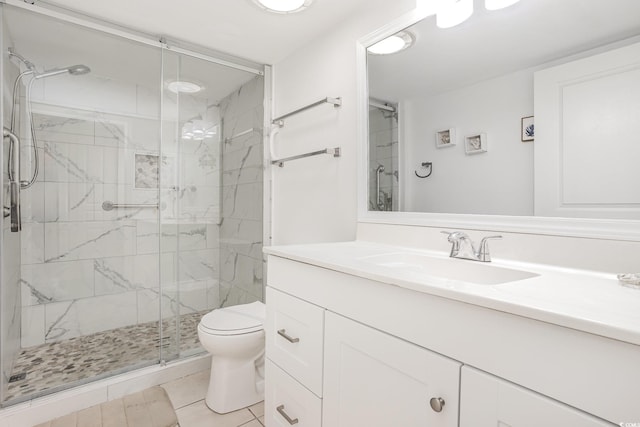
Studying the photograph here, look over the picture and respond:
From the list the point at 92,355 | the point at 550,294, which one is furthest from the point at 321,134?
the point at 92,355

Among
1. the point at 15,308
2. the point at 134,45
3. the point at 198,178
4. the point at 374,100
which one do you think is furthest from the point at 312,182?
the point at 15,308

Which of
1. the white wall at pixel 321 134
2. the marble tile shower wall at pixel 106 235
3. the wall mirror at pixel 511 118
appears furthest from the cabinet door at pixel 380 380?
the marble tile shower wall at pixel 106 235

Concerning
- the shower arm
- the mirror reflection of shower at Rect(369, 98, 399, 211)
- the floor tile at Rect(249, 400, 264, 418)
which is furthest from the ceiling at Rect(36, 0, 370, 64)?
the floor tile at Rect(249, 400, 264, 418)

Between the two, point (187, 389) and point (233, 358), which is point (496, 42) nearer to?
point (233, 358)

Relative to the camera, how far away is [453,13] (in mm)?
1337

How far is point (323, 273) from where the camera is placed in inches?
42.4

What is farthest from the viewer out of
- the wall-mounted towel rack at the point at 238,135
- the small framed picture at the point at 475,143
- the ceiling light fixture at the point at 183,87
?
the wall-mounted towel rack at the point at 238,135

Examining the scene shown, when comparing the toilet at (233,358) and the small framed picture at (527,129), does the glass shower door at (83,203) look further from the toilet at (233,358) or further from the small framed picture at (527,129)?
the small framed picture at (527,129)

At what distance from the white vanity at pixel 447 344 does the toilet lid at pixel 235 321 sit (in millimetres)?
395

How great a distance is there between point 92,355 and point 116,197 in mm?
1001

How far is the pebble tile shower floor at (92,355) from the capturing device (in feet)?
5.61

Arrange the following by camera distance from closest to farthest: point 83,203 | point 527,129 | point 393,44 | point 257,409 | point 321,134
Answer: point 527,129 < point 393,44 < point 257,409 < point 321,134 < point 83,203

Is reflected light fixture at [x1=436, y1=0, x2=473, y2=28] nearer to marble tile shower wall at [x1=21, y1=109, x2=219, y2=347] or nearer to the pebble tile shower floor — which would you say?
marble tile shower wall at [x1=21, y1=109, x2=219, y2=347]

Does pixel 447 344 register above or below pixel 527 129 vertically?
below
